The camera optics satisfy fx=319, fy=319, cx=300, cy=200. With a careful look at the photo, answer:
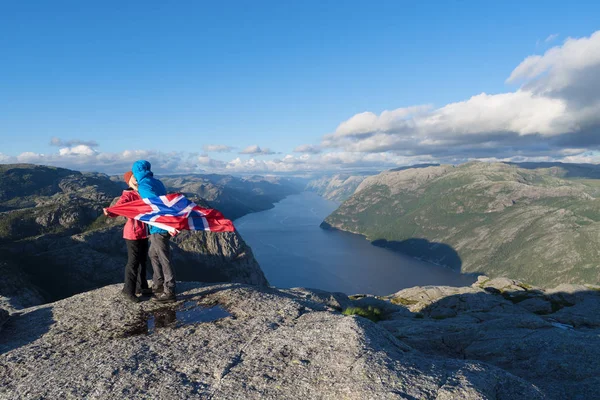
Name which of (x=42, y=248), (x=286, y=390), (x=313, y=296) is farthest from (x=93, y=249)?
(x=286, y=390)

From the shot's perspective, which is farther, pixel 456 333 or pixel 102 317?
pixel 456 333

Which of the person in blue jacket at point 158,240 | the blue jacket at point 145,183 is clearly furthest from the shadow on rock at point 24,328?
the blue jacket at point 145,183

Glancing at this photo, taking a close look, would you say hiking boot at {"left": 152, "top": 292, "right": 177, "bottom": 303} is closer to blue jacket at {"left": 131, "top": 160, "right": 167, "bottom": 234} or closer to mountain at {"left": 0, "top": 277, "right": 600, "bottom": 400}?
mountain at {"left": 0, "top": 277, "right": 600, "bottom": 400}

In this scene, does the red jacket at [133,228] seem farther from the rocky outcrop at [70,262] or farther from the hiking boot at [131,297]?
A: the rocky outcrop at [70,262]

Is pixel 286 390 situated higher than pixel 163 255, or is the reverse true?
pixel 163 255

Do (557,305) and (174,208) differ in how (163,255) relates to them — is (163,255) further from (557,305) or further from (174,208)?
(557,305)

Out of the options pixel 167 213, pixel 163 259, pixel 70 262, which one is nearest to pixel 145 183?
pixel 167 213

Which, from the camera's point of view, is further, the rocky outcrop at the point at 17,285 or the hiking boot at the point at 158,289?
the rocky outcrop at the point at 17,285

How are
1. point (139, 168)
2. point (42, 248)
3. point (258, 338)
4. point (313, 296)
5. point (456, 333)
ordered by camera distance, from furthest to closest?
1. point (42, 248)
2. point (313, 296)
3. point (456, 333)
4. point (139, 168)
5. point (258, 338)
